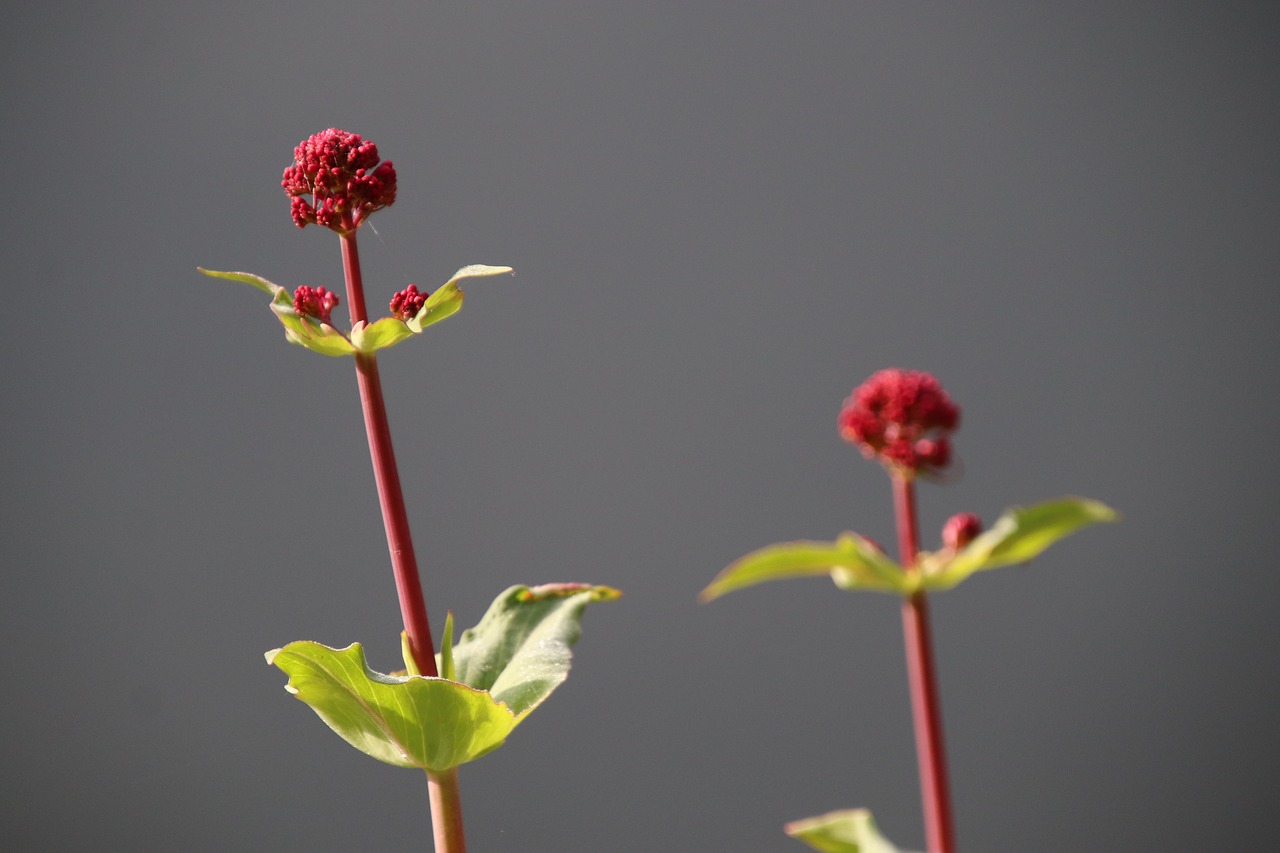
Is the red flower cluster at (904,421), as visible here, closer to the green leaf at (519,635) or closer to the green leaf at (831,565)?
the green leaf at (831,565)

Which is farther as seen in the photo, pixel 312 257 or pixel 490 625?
pixel 312 257

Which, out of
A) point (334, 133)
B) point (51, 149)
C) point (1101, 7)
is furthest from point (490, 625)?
point (1101, 7)

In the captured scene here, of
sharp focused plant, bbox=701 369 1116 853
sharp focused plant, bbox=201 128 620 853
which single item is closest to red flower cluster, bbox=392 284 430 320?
sharp focused plant, bbox=201 128 620 853

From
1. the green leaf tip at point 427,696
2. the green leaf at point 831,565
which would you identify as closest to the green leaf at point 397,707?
the green leaf tip at point 427,696

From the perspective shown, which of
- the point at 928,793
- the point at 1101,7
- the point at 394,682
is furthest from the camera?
→ the point at 1101,7

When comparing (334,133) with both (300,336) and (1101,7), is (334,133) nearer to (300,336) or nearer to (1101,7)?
(300,336)
